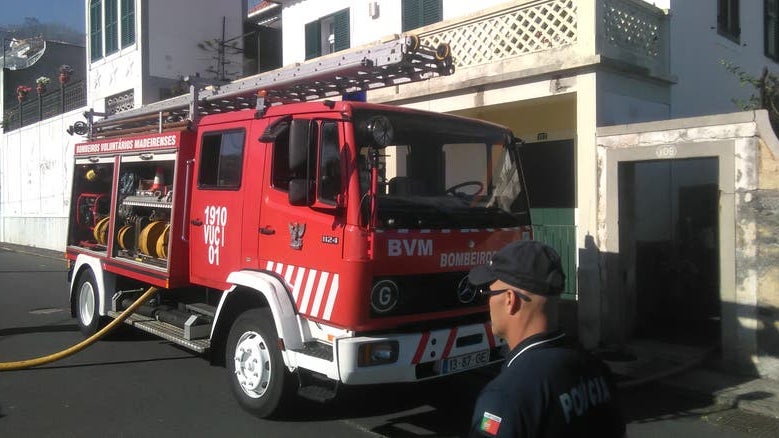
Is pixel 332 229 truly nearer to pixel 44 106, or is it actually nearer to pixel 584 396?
pixel 584 396

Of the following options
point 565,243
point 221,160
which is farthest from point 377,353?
point 565,243

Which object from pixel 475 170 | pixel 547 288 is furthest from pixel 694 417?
pixel 547 288

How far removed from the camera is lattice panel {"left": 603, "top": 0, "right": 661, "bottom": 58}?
324 inches

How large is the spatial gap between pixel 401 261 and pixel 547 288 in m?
2.77

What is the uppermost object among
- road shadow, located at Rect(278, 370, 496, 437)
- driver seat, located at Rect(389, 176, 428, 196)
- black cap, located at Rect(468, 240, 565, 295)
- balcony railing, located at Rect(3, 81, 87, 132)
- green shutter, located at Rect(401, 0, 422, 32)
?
balcony railing, located at Rect(3, 81, 87, 132)

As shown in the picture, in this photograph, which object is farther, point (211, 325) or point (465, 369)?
point (211, 325)

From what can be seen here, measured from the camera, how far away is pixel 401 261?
4.55 meters

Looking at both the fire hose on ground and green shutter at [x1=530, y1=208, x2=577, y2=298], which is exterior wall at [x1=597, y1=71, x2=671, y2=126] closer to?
green shutter at [x1=530, y1=208, x2=577, y2=298]

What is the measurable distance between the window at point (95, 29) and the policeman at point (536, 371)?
2090cm

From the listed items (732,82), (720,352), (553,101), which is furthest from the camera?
(732,82)

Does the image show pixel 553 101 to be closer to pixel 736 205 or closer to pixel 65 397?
pixel 736 205

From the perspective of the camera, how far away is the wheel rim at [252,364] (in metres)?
5.02

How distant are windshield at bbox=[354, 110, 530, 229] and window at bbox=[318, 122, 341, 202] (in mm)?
169

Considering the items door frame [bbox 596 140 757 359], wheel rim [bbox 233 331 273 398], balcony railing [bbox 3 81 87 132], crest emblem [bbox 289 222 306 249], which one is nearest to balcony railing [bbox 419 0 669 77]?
door frame [bbox 596 140 757 359]
